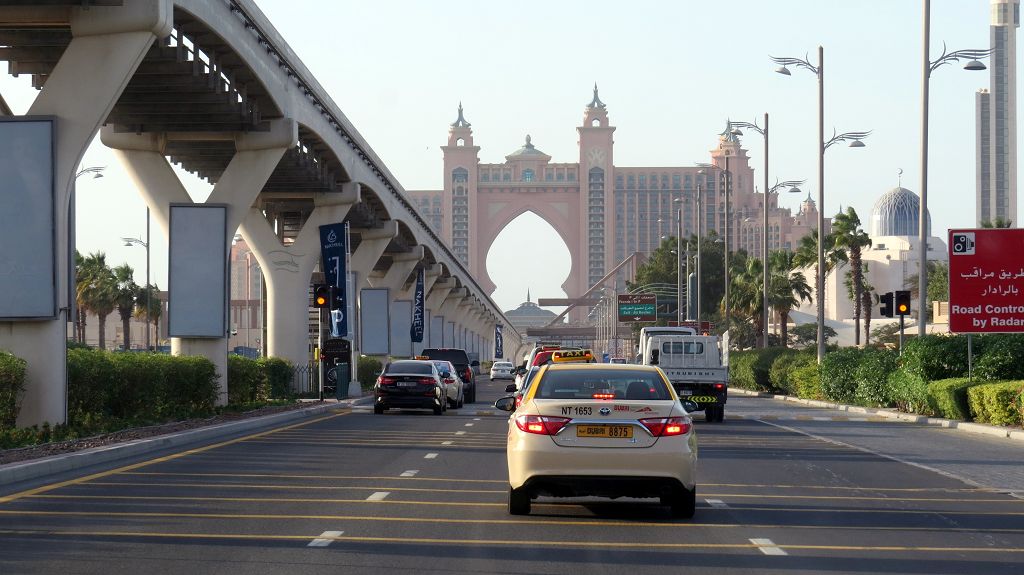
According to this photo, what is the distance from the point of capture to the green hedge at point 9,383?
20828mm

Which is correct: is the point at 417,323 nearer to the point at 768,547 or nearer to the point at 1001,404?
the point at 1001,404

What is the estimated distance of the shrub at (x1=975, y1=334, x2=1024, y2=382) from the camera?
1283 inches

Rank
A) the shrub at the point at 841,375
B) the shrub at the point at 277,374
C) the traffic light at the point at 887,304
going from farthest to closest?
the shrub at the point at 841,375, the shrub at the point at 277,374, the traffic light at the point at 887,304

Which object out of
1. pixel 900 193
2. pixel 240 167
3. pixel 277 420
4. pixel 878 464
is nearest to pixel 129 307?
pixel 240 167

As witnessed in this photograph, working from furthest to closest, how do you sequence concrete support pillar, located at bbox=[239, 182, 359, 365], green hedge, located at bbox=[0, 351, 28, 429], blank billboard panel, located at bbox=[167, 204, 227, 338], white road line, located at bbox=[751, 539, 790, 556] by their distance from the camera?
1. concrete support pillar, located at bbox=[239, 182, 359, 365]
2. blank billboard panel, located at bbox=[167, 204, 227, 338]
3. green hedge, located at bbox=[0, 351, 28, 429]
4. white road line, located at bbox=[751, 539, 790, 556]

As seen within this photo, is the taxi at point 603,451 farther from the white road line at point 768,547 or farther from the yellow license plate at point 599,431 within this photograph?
the white road line at point 768,547

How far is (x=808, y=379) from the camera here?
50594 mm

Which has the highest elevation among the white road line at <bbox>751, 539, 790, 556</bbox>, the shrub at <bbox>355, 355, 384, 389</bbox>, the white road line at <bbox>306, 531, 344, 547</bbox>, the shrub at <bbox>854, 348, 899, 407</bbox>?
the white road line at <bbox>306, 531, 344, 547</bbox>

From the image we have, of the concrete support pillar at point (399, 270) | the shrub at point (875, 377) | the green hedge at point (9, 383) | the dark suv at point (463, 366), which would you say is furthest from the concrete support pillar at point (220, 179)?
the concrete support pillar at point (399, 270)

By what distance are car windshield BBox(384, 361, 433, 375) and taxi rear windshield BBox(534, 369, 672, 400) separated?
873 inches

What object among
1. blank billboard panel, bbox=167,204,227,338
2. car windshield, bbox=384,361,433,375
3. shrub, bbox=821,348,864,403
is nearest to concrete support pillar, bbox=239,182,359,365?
blank billboard panel, bbox=167,204,227,338

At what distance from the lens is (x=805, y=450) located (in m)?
23.1

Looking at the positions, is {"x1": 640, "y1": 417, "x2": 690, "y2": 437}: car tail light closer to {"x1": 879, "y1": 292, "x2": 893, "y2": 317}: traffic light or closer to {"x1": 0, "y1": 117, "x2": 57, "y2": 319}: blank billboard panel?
{"x1": 0, "y1": 117, "x2": 57, "y2": 319}: blank billboard panel

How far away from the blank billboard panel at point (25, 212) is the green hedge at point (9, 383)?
1.56 metres
